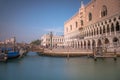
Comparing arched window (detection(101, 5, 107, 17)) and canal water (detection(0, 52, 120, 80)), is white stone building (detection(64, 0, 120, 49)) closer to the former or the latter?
arched window (detection(101, 5, 107, 17))

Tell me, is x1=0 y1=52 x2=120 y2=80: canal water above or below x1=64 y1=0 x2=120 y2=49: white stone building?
below

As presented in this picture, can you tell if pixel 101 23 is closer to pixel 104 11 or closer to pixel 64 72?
pixel 104 11

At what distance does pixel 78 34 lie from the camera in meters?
41.0

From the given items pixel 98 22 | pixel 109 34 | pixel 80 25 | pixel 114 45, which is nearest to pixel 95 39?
pixel 98 22

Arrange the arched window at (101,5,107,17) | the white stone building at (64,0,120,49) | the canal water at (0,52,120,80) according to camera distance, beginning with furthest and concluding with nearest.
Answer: the arched window at (101,5,107,17), the white stone building at (64,0,120,49), the canal water at (0,52,120,80)

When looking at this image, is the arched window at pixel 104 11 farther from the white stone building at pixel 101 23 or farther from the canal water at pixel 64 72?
the canal water at pixel 64 72

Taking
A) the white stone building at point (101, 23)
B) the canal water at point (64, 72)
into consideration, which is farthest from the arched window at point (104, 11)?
the canal water at point (64, 72)

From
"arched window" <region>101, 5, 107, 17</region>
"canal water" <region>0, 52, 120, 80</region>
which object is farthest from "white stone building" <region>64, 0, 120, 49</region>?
"canal water" <region>0, 52, 120, 80</region>

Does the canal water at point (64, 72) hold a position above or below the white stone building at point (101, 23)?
below

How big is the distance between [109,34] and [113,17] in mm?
2625

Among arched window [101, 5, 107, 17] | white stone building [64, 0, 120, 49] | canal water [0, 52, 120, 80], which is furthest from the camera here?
arched window [101, 5, 107, 17]

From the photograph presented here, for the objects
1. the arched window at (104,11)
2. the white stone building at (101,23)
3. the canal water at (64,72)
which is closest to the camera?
the canal water at (64,72)

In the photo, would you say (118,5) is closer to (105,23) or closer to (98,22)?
(105,23)

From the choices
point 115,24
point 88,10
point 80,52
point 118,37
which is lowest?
point 80,52
